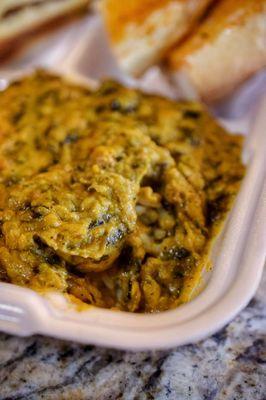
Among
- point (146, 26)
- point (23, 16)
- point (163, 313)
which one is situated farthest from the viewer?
point (23, 16)

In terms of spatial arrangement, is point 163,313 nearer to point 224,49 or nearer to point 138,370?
point 138,370

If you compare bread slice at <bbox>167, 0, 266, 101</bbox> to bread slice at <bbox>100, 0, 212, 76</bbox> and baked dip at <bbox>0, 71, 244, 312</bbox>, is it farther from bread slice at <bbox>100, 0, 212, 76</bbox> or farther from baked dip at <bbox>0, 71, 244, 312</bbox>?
baked dip at <bbox>0, 71, 244, 312</bbox>

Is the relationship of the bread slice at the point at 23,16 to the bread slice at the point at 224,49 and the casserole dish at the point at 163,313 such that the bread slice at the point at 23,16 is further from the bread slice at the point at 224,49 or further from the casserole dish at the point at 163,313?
the casserole dish at the point at 163,313

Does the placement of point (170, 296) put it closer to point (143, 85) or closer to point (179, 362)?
point (179, 362)

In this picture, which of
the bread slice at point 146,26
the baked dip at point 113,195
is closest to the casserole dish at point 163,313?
the baked dip at point 113,195

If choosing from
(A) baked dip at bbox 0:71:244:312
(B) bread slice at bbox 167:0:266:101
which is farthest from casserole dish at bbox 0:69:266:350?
(B) bread slice at bbox 167:0:266:101

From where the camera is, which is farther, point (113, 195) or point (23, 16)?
point (23, 16)

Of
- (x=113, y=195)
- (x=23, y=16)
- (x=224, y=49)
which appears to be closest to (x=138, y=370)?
(x=113, y=195)
